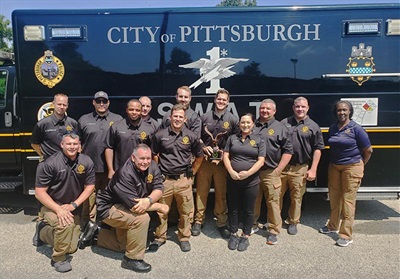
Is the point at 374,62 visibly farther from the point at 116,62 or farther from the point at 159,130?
the point at 116,62

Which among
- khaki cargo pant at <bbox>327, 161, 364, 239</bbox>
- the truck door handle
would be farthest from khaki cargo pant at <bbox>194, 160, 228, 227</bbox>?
the truck door handle

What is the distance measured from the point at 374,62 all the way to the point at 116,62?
3.33 metres

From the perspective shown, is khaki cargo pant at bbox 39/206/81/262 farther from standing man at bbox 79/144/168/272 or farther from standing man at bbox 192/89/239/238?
standing man at bbox 192/89/239/238

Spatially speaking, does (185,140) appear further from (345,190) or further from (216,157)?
(345,190)

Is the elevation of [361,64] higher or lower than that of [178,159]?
higher

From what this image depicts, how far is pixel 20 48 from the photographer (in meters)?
4.31

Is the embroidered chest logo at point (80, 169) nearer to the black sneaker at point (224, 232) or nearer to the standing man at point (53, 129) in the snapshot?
the standing man at point (53, 129)

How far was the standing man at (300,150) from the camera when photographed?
403 centimetres

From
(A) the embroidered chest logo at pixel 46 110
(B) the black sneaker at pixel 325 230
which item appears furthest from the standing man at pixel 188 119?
(B) the black sneaker at pixel 325 230

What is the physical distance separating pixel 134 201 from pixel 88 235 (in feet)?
3.24

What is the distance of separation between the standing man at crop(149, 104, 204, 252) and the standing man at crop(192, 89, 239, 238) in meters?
0.29

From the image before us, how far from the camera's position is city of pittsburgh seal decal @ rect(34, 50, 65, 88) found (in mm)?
4332

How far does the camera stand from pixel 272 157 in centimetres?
389

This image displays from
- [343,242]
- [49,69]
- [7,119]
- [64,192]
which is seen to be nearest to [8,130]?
[7,119]
